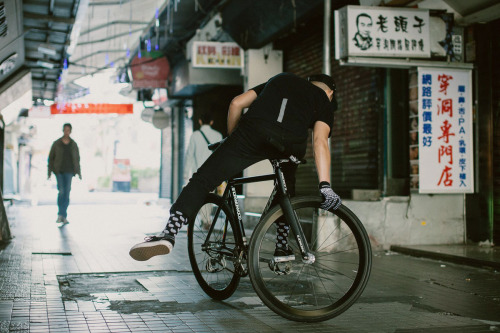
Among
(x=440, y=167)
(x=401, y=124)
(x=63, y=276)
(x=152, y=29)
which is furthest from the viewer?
(x=152, y=29)

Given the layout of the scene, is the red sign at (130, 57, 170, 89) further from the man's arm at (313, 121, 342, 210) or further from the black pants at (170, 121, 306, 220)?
the man's arm at (313, 121, 342, 210)

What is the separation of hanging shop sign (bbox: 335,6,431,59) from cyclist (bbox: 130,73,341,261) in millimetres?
3800

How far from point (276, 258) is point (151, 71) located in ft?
56.4

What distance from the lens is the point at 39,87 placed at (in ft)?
87.1

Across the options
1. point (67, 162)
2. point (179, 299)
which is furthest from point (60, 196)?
point (179, 299)

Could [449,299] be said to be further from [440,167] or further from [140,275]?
[440,167]

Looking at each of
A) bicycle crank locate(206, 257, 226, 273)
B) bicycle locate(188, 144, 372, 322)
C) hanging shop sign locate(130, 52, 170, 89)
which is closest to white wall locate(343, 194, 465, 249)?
bicycle locate(188, 144, 372, 322)

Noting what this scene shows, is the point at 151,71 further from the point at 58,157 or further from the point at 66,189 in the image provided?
the point at 66,189

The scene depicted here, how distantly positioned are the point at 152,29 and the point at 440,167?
40.8 feet

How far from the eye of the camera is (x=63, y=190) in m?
12.5

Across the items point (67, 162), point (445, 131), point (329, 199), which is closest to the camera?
point (329, 199)

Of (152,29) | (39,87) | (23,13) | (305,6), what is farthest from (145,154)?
(305,6)

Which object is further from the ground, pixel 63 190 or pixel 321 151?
pixel 321 151

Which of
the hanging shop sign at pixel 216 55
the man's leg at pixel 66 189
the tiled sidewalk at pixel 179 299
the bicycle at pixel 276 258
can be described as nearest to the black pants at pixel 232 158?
the bicycle at pixel 276 258
